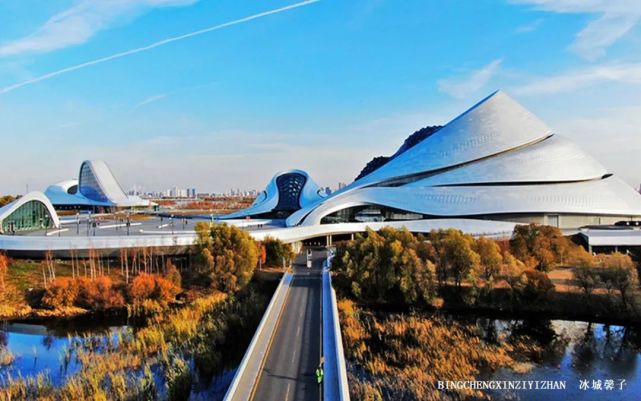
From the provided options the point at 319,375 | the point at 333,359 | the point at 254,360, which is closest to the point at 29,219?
the point at 254,360

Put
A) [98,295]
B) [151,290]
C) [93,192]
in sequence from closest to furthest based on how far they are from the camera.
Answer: [98,295] → [151,290] → [93,192]

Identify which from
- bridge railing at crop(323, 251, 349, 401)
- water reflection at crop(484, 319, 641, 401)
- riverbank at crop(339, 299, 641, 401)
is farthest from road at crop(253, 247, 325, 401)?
water reflection at crop(484, 319, 641, 401)

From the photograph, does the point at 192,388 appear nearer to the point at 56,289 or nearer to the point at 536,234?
the point at 56,289

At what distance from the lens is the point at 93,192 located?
79.1 m

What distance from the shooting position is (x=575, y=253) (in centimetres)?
2862

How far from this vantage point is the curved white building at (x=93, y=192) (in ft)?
255

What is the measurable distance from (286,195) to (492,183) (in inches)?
1131

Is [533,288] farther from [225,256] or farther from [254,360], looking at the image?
[225,256]

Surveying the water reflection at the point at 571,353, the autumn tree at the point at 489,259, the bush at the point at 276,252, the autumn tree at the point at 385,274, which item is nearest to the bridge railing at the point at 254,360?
the autumn tree at the point at 385,274

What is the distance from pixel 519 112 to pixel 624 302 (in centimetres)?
3129

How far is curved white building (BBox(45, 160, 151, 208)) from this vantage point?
77.8 m

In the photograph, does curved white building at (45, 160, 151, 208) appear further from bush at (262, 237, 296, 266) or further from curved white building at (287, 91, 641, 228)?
bush at (262, 237, 296, 266)

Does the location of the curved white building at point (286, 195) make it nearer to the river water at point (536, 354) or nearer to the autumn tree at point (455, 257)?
the autumn tree at point (455, 257)

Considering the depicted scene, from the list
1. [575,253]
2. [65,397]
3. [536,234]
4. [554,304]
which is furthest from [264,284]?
[575,253]
